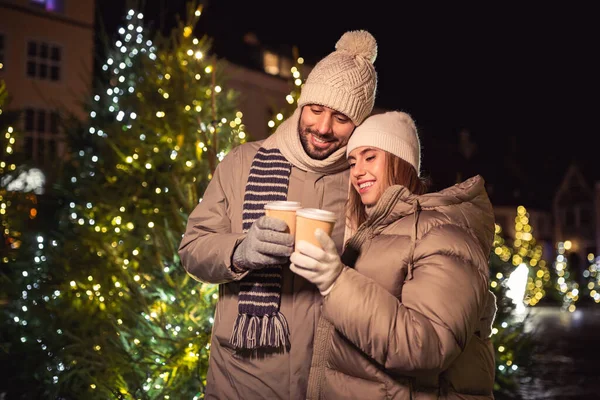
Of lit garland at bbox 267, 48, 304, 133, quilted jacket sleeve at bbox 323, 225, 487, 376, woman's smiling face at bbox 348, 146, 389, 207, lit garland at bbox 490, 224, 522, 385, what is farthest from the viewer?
lit garland at bbox 490, 224, 522, 385

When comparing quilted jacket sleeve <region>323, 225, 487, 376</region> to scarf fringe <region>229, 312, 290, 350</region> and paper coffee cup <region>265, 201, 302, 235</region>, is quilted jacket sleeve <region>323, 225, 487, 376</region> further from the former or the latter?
scarf fringe <region>229, 312, 290, 350</region>

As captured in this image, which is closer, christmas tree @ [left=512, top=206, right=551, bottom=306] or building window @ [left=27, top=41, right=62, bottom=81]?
christmas tree @ [left=512, top=206, right=551, bottom=306]

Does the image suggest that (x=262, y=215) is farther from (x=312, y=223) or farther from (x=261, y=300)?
(x=312, y=223)

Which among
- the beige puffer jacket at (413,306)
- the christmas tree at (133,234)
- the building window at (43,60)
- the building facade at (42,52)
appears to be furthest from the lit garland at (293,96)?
the building window at (43,60)

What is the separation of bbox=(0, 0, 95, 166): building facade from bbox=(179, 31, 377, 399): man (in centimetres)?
2484

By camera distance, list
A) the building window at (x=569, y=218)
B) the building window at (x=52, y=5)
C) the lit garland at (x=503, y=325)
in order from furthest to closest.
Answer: the building window at (x=569, y=218)
the building window at (x=52, y=5)
the lit garland at (x=503, y=325)

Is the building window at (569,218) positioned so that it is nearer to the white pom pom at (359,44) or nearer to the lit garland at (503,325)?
the lit garland at (503,325)

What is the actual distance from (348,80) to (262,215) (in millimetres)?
814

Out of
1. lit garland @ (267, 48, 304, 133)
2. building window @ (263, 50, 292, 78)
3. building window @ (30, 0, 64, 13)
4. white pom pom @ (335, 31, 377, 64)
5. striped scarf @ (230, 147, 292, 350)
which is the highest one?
building window @ (30, 0, 64, 13)

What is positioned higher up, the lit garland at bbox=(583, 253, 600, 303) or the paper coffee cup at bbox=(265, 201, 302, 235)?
the paper coffee cup at bbox=(265, 201, 302, 235)

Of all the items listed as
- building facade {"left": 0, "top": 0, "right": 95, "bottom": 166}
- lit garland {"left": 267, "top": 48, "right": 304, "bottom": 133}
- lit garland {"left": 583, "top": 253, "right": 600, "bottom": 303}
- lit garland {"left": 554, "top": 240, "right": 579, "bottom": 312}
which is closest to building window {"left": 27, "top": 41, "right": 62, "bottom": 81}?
building facade {"left": 0, "top": 0, "right": 95, "bottom": 166}

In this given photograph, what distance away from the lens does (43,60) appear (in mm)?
29125

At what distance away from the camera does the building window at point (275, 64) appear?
108 feet

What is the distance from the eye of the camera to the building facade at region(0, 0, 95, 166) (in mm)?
27766
